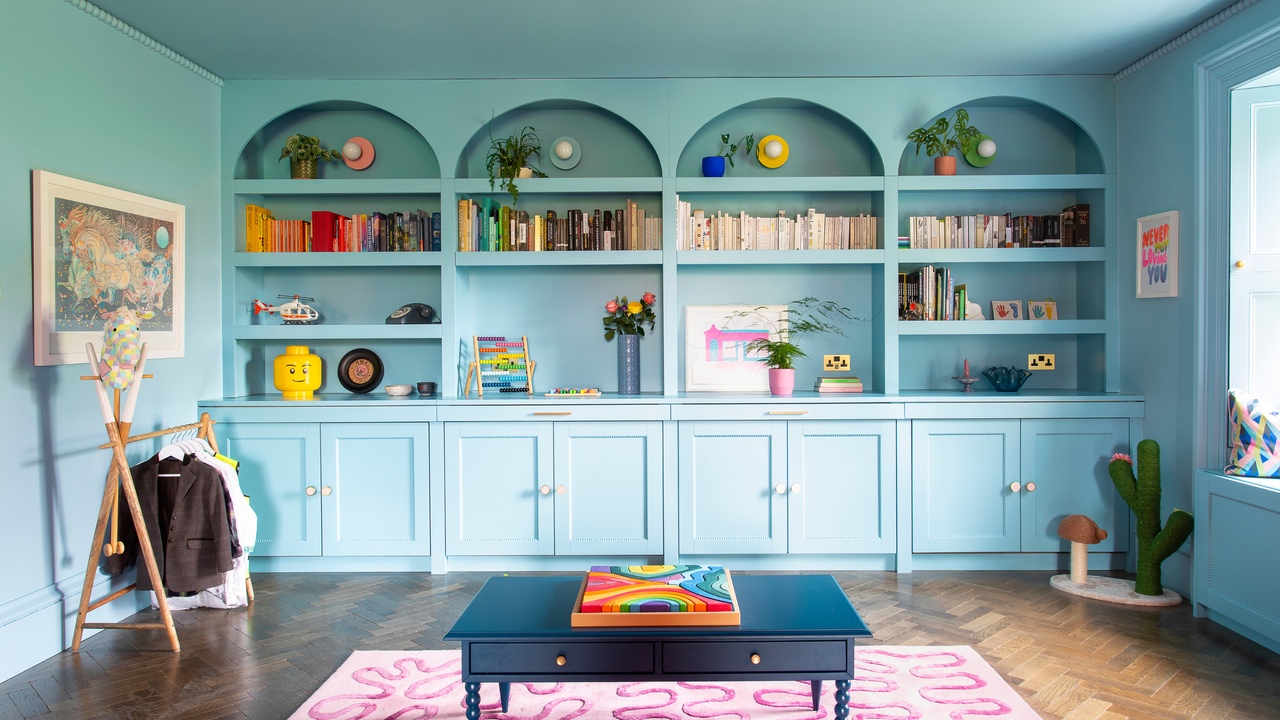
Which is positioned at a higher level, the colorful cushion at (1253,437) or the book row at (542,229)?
the book row at (542,229)

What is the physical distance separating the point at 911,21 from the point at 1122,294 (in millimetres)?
1989

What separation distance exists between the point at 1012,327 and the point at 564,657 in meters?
3.23

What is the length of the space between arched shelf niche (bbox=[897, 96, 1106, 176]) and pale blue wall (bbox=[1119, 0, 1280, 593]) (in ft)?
1.21

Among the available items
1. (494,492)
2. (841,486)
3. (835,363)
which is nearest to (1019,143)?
(835,363)

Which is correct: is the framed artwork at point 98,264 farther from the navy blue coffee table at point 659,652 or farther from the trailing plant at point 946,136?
the trailing plant at point 946,136

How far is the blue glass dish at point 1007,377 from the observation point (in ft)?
13.3

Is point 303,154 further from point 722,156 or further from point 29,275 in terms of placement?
point 722,156

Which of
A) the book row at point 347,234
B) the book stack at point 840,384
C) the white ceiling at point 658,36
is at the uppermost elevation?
the white ceiling at point 658,36

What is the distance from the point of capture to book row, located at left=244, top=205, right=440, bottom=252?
4.10 meters

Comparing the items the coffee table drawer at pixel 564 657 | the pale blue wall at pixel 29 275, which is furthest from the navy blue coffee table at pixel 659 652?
the pale blue wall at pixel 29 275

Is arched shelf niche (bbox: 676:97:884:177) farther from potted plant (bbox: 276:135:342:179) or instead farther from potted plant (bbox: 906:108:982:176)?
potted plant (bbox: 276:135:342:179)

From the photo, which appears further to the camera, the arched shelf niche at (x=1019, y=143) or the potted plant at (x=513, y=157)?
the arched shelf niche at (x=1019, y=143)

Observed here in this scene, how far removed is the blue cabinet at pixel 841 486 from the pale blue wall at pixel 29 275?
10.7 feet

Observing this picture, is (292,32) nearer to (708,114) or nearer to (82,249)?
(82,249)
